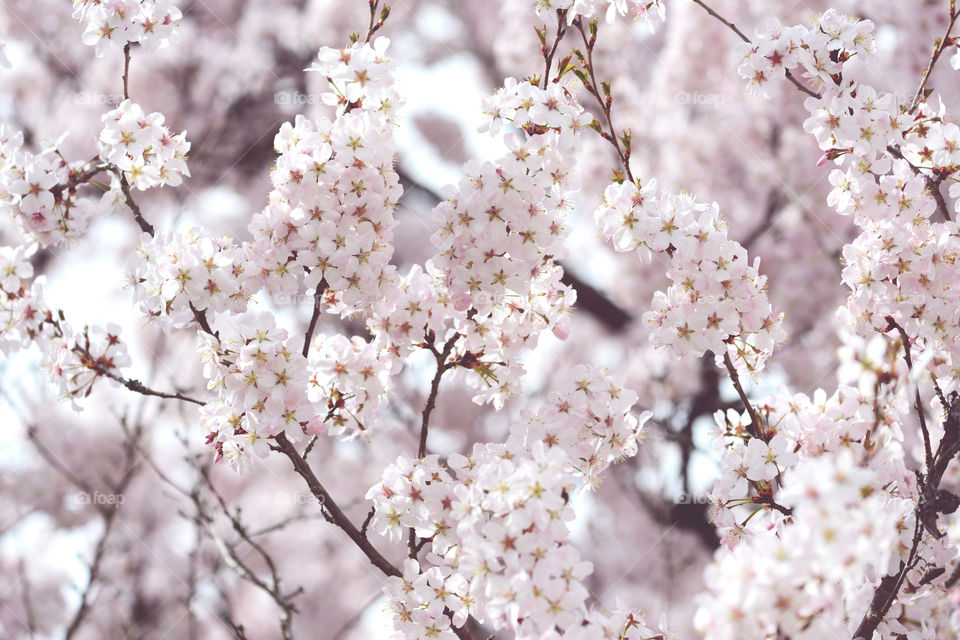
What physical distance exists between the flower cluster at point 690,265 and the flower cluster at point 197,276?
941mm

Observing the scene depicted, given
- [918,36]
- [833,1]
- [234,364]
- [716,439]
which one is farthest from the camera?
[833,1]

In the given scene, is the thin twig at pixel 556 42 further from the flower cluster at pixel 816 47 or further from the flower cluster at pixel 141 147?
the flower cluster at pixel 141 147

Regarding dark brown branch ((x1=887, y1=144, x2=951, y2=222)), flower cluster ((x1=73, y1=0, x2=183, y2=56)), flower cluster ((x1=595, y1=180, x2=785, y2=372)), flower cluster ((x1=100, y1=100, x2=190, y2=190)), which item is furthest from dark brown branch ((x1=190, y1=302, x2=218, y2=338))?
dark brown branch ((x1=887, y1=144, x2=951, y2=222))

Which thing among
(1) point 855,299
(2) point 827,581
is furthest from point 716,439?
(2) point 827,581

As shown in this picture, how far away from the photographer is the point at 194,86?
8867mm

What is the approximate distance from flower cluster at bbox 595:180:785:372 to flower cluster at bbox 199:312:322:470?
34.6 inches

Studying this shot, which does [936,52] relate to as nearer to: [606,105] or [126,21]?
[606,105]

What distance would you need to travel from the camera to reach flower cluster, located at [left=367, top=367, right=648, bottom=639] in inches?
64.3

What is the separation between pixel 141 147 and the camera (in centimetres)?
236

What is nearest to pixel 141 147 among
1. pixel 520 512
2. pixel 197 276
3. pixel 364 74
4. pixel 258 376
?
pixel 197 276

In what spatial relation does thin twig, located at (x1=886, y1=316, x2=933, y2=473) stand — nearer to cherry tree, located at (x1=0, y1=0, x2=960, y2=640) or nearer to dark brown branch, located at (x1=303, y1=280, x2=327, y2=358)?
cherry tree, located at (x1=0, y1=0, x2=960, y2=640)

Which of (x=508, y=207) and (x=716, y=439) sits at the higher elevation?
(x=508, y=207)

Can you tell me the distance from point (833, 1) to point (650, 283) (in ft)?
9.72

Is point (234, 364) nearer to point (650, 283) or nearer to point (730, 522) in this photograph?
point (730, 522)
